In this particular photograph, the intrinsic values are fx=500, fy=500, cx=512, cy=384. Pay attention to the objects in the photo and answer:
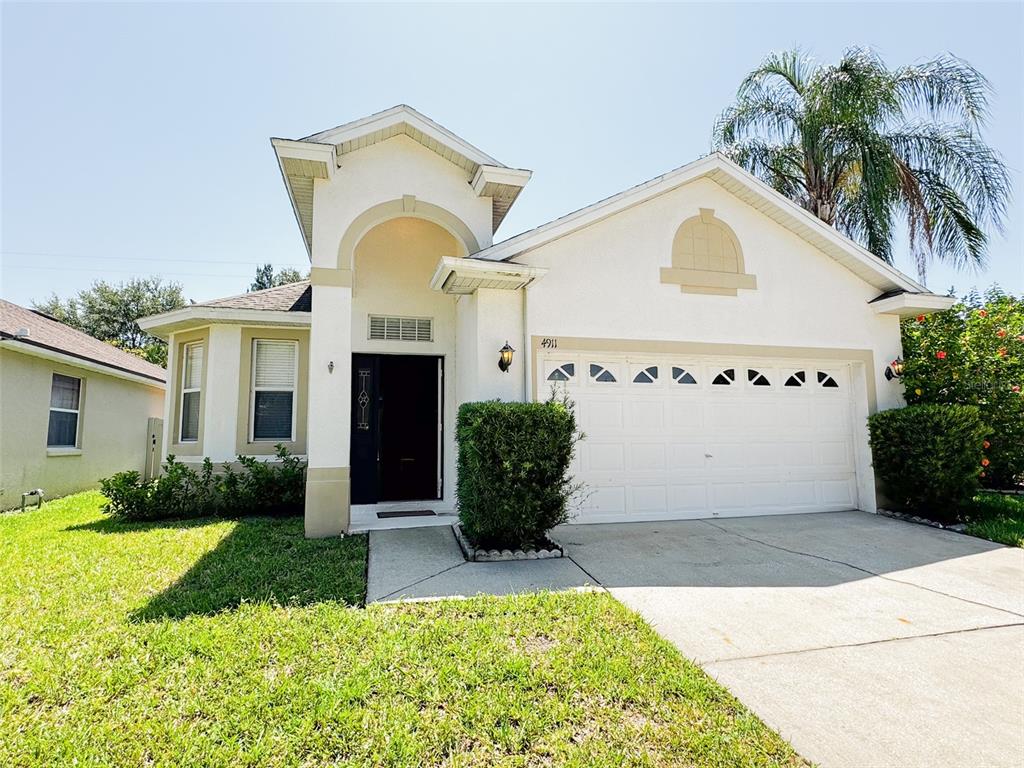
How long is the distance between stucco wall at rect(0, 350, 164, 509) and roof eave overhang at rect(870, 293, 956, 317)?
1646cm

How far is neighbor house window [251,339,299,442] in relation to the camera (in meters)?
10.0

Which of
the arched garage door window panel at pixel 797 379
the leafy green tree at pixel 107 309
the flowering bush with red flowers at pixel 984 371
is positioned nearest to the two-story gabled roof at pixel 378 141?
the arched garage door window panel at pixel 797 379

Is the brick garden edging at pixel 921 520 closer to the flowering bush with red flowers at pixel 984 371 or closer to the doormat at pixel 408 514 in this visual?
the flowering bush with red flowers at pixel 984 371

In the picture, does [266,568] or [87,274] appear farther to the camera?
[87,274]

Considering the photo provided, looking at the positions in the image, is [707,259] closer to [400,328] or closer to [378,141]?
[400,328]

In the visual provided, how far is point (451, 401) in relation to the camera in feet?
30.4

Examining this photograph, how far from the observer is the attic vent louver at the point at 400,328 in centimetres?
917

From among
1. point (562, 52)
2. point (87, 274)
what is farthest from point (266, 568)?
point (87, 274)

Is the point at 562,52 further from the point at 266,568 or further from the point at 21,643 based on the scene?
the point at 21,643

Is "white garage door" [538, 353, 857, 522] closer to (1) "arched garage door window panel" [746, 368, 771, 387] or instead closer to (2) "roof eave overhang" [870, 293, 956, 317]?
(1) "arched garage door window panel" [746, 368, 771, 387]

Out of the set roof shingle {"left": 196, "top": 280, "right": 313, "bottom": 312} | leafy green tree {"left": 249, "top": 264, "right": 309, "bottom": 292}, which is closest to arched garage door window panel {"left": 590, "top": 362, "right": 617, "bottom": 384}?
roof shingle {"left": 196, "top": 280, "right": 313, "bottom": 312}

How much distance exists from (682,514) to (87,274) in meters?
38.2

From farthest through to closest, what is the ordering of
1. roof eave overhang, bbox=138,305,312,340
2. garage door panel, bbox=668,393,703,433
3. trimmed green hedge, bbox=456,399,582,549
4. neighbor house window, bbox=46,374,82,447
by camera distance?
neighbor house window, bbox=46,374,82,447, roof eave overhang, bbox=138,305,312,340, garage door panel, bbox=668,393,703,433, trimmed green hedge, bbox=456,399,582,549

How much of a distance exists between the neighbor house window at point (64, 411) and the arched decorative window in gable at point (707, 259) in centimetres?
1334
